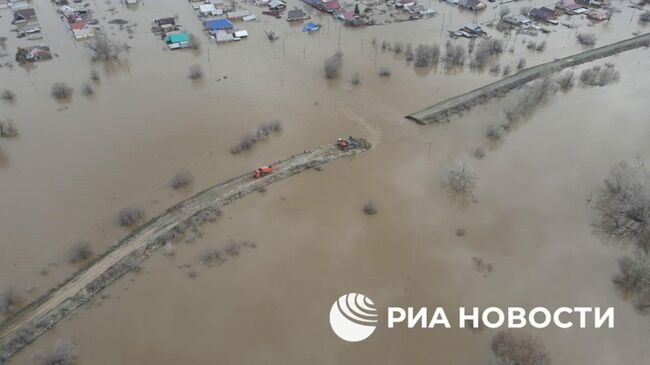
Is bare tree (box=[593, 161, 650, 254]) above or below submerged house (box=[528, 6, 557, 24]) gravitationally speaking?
below

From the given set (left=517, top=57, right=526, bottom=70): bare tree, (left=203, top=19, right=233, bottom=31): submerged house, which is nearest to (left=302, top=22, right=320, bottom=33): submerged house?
(left=203, top=19, right=233, bottom=31): submerged house

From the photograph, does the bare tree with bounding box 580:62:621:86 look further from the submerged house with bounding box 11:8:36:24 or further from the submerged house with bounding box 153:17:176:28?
the submerged house with bounding box 11:8:36:24

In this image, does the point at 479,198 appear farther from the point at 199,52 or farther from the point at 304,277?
the point at 199,52

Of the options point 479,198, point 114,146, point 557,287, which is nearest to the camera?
point 557,287

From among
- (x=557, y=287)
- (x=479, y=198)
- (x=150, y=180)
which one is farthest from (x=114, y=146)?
(x=557, y=287)

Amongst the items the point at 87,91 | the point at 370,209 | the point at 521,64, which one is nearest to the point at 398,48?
the point at 521,64

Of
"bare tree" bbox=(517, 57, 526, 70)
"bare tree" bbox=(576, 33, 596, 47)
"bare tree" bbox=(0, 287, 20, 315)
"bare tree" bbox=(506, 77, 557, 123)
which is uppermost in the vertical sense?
"bare tree" bbox=(576, 33, 596, 47)

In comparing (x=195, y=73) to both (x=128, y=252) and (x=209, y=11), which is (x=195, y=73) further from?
(x=128, y=252)
